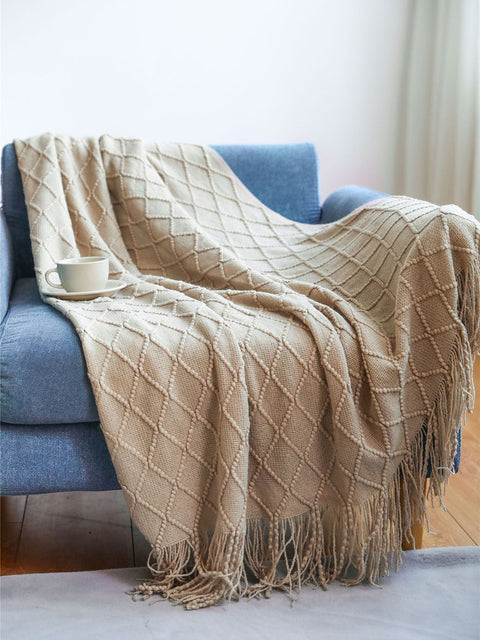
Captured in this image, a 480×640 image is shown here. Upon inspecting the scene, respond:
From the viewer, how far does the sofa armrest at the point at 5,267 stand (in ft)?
4.56

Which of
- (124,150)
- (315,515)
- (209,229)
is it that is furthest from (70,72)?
(315,515)

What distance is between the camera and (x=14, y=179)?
1698 mm

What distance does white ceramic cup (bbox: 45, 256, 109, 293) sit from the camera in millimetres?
1364

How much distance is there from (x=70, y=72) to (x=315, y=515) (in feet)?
5.71

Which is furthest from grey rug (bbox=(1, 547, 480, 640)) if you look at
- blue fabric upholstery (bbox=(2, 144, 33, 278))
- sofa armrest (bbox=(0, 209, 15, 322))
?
blue fabric upholstery (bbox=(2, 144, 33, 278))

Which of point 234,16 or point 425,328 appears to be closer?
point 425,328

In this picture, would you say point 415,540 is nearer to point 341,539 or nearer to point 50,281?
point 341,539

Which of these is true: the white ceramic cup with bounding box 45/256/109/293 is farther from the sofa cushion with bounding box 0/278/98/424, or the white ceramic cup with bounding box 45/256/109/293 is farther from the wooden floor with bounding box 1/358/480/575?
the wooden floor with bounding box 1/358/480/575

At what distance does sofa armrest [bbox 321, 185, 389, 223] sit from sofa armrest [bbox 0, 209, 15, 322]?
0.80 metres

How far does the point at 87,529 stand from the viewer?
1.38m

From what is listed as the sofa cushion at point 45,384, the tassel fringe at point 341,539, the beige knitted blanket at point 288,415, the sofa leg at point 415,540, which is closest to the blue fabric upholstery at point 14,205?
the beige knitted blanket at point 288,415

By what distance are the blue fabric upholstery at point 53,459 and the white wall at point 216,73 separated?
148cm

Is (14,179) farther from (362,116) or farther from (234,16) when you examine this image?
(362,116)

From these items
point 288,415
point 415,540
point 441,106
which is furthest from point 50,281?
point 441,106
